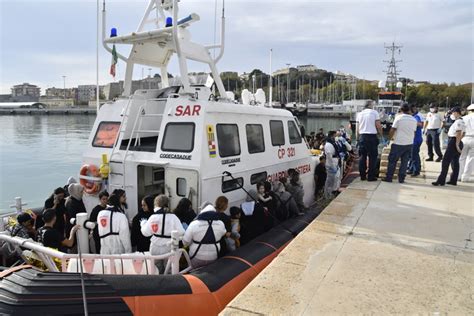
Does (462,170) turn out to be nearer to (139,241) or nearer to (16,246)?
(139,241)

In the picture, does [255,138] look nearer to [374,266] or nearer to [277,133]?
[277,133]

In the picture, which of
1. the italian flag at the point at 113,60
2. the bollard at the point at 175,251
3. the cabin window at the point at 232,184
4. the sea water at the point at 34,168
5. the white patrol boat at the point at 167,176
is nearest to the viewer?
the white patrol boat at the point at 167,176

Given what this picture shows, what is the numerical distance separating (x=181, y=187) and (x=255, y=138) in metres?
1.87

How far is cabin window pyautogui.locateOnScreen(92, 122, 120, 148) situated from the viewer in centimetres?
605

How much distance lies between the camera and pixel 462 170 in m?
8.11

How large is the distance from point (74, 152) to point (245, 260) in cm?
2559

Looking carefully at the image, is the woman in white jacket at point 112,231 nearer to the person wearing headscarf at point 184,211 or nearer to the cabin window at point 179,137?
the person wearing headscarf at point 184,211

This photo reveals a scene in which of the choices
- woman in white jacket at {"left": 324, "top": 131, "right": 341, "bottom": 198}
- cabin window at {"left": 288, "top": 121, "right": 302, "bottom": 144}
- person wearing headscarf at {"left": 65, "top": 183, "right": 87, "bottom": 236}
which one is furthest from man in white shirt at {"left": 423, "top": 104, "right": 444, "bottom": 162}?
person wearing headscarf at {"left": 65, "top": 183, "right": 87, "bottom": 236}

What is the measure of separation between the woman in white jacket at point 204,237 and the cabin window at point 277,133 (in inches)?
126

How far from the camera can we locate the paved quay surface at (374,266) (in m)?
2.90

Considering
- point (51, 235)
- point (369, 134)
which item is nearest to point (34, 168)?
point (51, 235)

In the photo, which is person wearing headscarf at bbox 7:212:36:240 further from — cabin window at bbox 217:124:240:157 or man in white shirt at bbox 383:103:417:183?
man in white shirt at bbox 383:103:417:183

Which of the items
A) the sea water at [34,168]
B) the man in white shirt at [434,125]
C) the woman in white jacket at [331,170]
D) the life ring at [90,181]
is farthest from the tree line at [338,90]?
the life ring at [90,181]

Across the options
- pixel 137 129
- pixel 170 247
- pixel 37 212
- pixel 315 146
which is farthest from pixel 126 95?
pixel 315 146
